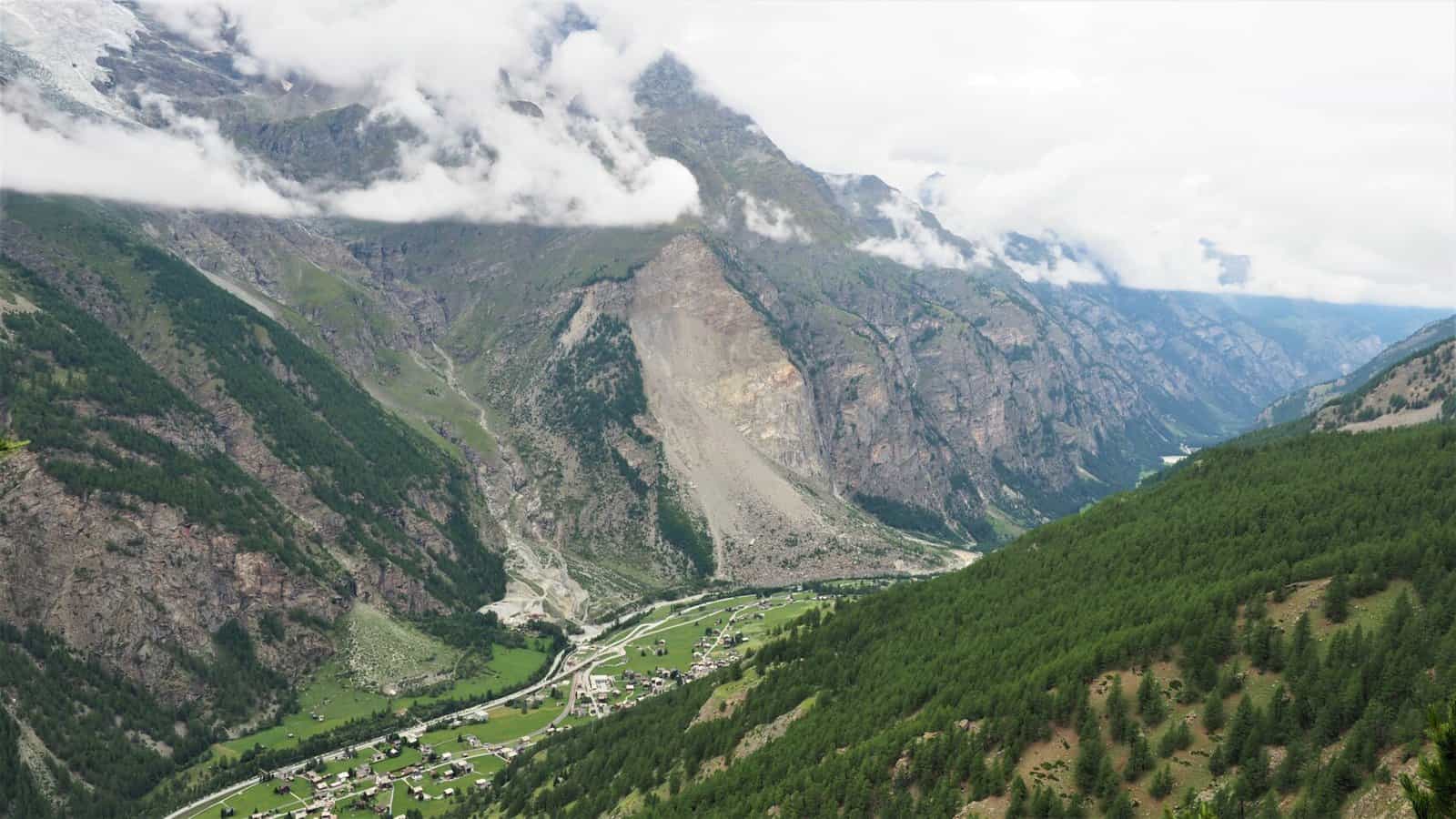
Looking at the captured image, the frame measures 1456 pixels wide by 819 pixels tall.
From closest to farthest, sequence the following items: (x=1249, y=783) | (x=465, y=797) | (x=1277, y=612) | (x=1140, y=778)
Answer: (x=1249, y=783), (x=1140, y=778), (x=1277, y=612), (x=465, y=797)

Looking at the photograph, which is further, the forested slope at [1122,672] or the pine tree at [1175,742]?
the pine tree at [1175,742]

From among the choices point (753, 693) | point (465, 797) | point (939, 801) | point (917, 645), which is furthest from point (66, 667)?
point (939, 801)

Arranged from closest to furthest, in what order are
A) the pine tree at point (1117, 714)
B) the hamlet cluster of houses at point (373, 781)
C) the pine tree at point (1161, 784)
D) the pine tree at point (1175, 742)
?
the pine tree at point (1161, 784), the pine tree at point (1175, 742), the pine tree at point (1117, 714), the hamlet cluster of houses at point (373, 781)

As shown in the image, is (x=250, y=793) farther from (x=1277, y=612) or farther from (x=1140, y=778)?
(x=1277, y=612)

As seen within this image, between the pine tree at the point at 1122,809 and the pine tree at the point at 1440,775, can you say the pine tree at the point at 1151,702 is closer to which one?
the pine tree at the point at 1122,809

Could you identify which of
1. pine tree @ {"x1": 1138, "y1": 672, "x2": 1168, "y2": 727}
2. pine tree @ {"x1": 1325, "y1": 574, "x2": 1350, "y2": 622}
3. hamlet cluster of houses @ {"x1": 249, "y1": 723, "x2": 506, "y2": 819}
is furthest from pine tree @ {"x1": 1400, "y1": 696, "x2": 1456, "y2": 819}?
hamlet cluster of houses @ {"x1": 249, "y1": 723, "x2": 506, "y2": 819}

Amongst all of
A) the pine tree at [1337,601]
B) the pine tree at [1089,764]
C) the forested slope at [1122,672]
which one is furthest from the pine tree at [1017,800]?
the pine tree at [1337,601]

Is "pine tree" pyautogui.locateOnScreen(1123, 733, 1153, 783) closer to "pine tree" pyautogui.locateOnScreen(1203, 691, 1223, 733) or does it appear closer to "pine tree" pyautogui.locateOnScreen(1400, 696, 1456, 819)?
"pine tree" pyautogui.locateOnScreen(1203, 691, 1223, 733)

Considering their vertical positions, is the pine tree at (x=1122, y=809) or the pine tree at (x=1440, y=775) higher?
the pine tree at (x=1440, y=775)
